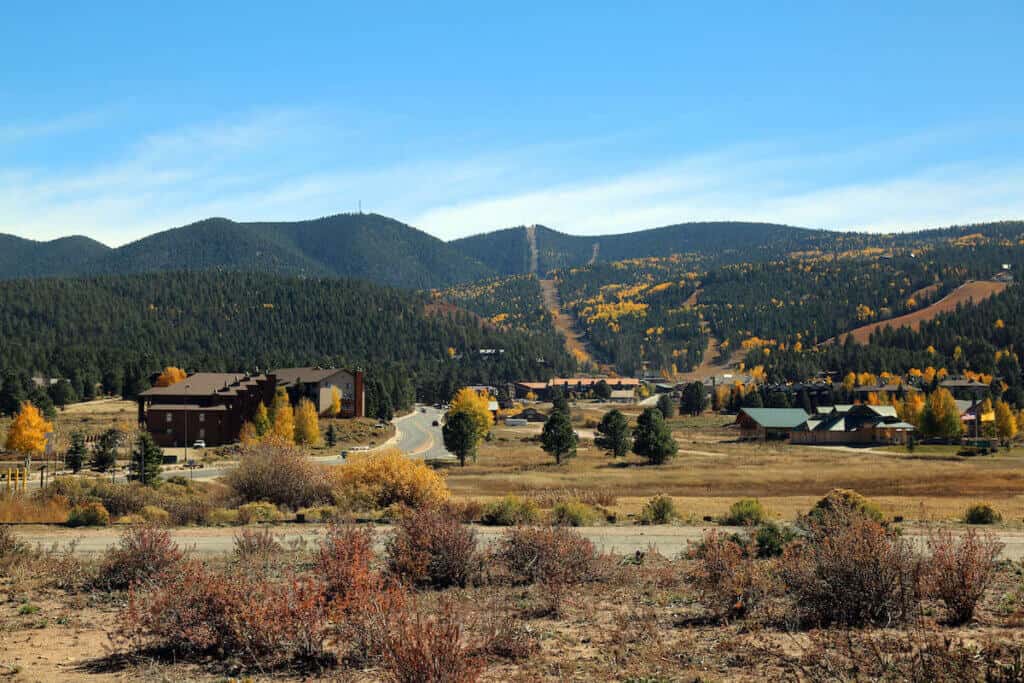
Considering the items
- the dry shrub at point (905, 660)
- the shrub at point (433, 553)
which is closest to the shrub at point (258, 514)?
the shrub at point (433, 553)

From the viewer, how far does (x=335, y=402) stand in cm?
A: 12594

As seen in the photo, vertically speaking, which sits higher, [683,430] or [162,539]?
[162,539]

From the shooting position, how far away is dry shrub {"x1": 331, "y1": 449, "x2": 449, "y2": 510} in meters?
37.5

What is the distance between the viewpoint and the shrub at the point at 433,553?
1941cm

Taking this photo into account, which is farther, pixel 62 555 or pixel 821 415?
pixel 821 415

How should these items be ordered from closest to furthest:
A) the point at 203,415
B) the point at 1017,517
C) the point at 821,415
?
the point at 1017,517 → the point at 203,415 → the point at 821,415

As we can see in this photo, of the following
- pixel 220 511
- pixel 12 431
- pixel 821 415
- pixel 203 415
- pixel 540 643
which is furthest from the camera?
pixel 821 415

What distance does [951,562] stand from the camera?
1525 cm

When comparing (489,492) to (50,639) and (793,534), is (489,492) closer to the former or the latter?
(793,534)

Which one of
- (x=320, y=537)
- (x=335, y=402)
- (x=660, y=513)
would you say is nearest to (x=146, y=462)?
(x=320, y=537)

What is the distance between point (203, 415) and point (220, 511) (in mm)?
65167

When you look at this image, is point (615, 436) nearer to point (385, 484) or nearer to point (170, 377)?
point (385, 484)

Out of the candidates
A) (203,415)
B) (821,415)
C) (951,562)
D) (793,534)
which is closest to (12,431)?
(203,415)

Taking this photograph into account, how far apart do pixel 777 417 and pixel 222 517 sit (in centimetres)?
10808
